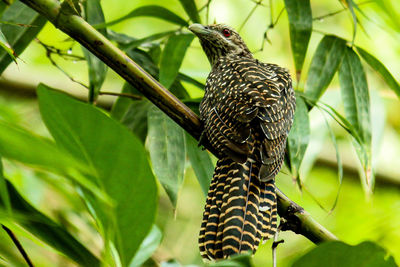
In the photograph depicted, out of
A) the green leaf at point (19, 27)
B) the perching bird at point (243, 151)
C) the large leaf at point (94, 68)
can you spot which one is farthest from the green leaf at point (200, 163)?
Result: the green leaf at point (19, 27)

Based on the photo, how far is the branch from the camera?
6.74ft

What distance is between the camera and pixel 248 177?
2.60 m

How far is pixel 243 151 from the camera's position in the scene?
259 centimetres

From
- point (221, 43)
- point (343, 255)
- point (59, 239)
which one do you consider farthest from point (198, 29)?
point (343, 255)

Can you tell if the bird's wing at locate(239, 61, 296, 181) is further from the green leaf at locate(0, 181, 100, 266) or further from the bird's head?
the green leaf at locate(0, 181, 100, 266)

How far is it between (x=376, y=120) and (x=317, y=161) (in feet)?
3.19

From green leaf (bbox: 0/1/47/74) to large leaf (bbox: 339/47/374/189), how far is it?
5.53ft

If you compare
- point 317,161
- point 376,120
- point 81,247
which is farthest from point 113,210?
point 317,161

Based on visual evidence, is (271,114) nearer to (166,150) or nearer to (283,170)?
(166,150)

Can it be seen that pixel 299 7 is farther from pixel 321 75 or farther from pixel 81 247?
pixel 81 247

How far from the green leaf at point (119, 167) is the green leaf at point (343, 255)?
1.16ft

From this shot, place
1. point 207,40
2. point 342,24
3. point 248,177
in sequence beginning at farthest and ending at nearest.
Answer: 1. point 342,24
2. point 207,40
3. point 248,177

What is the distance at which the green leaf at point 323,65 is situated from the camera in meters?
3.08

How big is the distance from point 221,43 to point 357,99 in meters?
1.38
